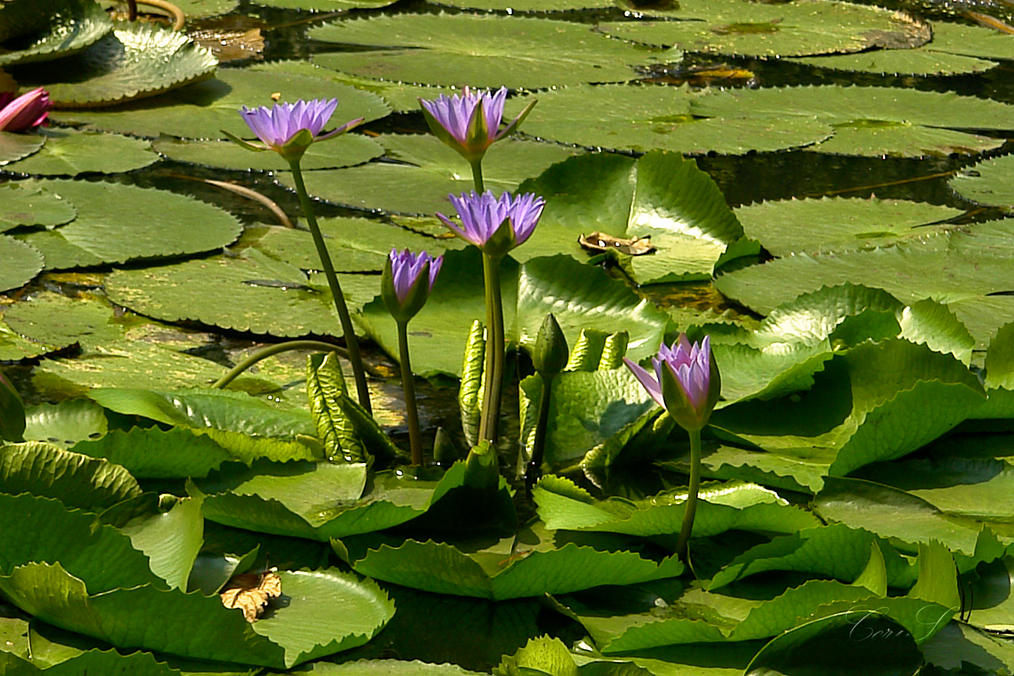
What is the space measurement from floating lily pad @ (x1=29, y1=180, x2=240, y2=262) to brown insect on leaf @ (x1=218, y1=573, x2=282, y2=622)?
90 centimetres

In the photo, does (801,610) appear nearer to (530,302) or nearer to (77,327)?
(530,302)

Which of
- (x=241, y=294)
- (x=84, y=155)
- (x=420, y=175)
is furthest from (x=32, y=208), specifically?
(x=420, y=175)

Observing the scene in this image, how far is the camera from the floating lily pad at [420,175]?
2195 millimetres

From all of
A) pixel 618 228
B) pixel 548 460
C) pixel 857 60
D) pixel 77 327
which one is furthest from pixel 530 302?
pixel 857 60

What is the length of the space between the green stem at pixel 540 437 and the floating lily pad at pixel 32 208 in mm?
1019

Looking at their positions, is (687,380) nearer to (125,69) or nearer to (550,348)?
(550,348)

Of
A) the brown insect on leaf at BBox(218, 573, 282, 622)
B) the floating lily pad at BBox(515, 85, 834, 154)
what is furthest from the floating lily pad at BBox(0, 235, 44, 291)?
the floating lily pad at BBox(515, 85, 834, 154)

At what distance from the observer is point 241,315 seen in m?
1.69

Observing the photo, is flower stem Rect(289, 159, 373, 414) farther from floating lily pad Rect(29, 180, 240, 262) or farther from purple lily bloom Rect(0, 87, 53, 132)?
purple lily bloom Rect(0, 87, 53, 132)

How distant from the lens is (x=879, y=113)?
9.25 feet

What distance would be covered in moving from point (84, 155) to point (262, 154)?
12.8 inches

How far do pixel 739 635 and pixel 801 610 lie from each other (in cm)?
5

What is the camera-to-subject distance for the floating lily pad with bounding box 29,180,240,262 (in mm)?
1922

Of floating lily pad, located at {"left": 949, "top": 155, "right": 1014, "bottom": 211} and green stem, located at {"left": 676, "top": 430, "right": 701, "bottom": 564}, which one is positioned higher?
green stem, located at {"left": 676, "top": 430, "right": 701, "bottom": 564}
